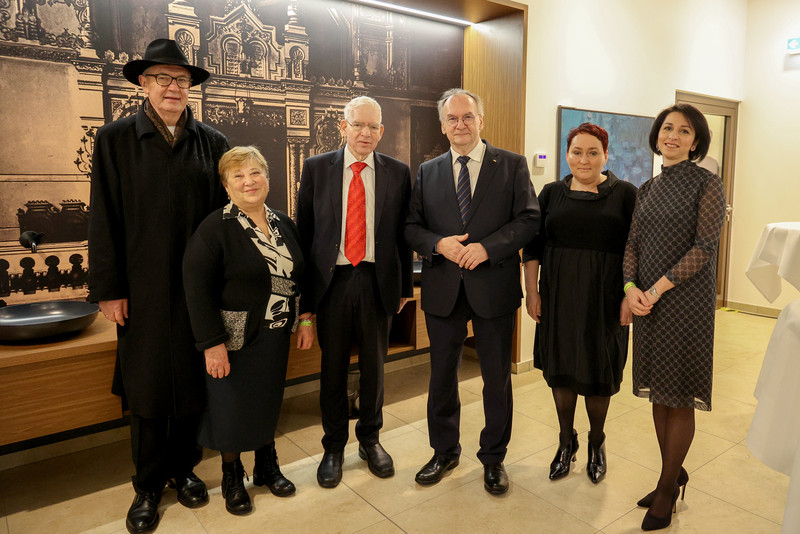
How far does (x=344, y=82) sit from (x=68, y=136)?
1793 mm

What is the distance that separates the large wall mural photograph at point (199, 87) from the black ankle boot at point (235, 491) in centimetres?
138

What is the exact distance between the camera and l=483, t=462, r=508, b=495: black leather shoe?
263 centimetres

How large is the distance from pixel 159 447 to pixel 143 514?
0.28 metres

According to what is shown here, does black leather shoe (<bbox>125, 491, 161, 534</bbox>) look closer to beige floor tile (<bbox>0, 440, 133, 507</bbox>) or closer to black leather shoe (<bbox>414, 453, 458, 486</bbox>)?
beige floor tile (<bbox>0, 440, 133, 507</bbox>)

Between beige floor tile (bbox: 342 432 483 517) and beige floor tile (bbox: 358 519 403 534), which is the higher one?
beige floor tile (bbox: 342 432 483 517)

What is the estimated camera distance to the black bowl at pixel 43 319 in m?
2.43

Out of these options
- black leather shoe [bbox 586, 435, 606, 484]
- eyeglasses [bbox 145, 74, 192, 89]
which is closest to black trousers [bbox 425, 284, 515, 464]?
black leather shoe [bbox 586, 435, 606, 484]

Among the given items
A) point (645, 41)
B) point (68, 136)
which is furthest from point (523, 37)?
point (68, 136)

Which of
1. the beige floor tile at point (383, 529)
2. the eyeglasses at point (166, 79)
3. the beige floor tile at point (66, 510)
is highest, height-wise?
the eyeglasses at point (166, 79)

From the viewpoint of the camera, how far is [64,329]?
100 inches

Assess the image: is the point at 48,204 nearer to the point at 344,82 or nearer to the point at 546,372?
the point at 344,82

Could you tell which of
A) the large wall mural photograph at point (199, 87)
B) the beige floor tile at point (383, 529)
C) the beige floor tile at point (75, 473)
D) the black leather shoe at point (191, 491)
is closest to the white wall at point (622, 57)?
the large wall mural photograph at point (199, 87)

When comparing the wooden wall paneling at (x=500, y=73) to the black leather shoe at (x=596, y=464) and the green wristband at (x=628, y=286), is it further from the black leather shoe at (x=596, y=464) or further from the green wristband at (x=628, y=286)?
the black leather shoe at (x=596, y=464)

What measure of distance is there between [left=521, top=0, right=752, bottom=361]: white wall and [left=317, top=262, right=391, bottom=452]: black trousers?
2.03 metres
